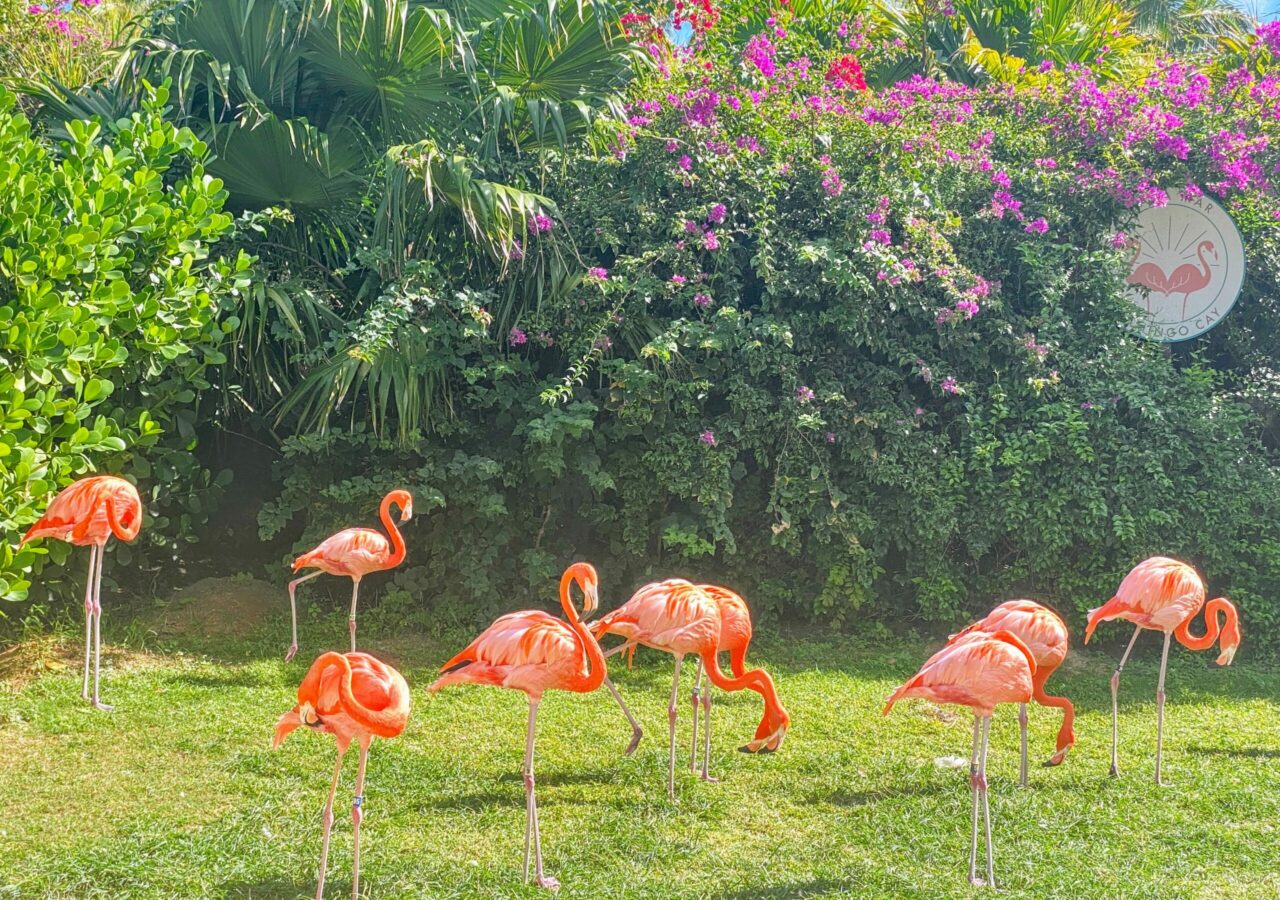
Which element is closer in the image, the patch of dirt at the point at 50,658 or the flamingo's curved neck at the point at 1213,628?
the flamingo's curved neck at the point at 1213,628

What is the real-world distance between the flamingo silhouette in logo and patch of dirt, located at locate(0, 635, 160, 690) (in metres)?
7.45

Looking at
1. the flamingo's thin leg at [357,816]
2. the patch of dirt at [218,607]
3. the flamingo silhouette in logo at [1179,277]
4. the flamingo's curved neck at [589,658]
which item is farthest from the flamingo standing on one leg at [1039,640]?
the flamingo silhouette in logo at [1179,277]

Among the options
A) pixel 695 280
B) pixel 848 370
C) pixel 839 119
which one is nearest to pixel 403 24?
pixel 695 280

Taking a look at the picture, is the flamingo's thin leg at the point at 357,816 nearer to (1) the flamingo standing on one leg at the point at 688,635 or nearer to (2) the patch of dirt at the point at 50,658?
(1) the flamingo standing on one leg at the point at 688,635

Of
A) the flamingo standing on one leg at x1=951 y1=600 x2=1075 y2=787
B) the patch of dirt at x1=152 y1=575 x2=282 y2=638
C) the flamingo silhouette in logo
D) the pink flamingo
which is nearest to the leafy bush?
the patch of dirt at x1=152 y1=575 x2=282 y2=638

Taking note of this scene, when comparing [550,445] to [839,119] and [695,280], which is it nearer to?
[695,280]

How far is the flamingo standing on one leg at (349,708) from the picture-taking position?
311 cm

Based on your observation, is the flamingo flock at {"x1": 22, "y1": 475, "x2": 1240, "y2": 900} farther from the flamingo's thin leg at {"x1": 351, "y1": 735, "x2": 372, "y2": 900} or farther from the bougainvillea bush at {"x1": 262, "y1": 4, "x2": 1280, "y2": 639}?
the bougainvillea bush at {"x1": 262, "y1": 4, "x2": 1280, "y2": 639}

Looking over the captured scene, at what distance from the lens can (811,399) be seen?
6891mm

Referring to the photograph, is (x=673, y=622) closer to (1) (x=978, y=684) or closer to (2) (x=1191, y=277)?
(1) (x=978, y=684)

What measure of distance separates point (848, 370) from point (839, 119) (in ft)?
5.85

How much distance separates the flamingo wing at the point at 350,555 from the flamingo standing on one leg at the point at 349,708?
2.11 m

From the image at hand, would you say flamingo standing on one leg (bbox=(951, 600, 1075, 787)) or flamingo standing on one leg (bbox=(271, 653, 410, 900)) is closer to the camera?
flamingo standing on one leg (bbox=(271, 653, 410, 900))

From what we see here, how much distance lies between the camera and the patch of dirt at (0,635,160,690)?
536 centimetres
